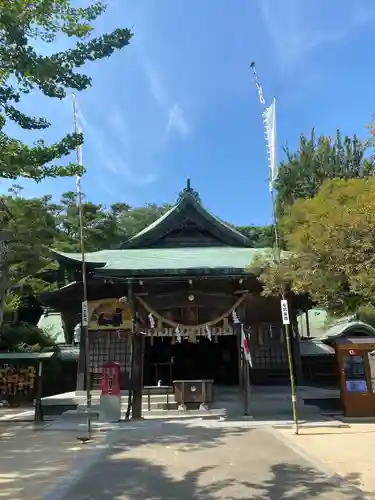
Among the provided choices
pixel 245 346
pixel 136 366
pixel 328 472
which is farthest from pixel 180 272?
pixel 328 472

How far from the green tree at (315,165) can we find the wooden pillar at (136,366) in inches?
898

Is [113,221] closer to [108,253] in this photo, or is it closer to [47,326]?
[47,326]

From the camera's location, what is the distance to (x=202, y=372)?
20406 mm

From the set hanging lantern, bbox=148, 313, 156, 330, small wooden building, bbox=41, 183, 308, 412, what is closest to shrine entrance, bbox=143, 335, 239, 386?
small wooden building, bbox=41, 183, 308, 412

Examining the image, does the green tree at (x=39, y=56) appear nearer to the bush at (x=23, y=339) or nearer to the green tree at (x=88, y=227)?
the bush at (x=23, y=339)

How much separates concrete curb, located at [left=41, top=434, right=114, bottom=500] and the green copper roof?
558 centimetres

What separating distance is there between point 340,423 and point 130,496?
Answer: 7.25 meters

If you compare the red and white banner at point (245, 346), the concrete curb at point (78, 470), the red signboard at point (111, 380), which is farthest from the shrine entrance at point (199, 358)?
the concrete curb at point (78, 470)

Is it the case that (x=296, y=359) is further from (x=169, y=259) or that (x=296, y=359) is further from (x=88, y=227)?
(x=88, y=227)

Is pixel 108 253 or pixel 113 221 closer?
pixel 108 253

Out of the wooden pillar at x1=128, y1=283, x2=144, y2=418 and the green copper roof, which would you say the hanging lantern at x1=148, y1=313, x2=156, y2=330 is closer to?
the wooden pillar at x1=128, y1=283, x2=144, y2=418

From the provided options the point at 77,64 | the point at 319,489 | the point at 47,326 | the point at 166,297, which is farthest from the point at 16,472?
the point at 47,326

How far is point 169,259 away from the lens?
15672 millimetres

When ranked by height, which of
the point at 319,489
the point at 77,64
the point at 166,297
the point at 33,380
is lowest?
the point at 319,489
